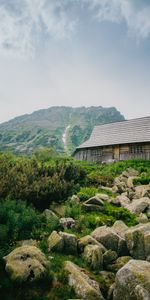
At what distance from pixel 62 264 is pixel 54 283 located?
73cm

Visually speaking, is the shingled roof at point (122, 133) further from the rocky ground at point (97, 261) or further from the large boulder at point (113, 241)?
the rocky ground at point (97, 261)

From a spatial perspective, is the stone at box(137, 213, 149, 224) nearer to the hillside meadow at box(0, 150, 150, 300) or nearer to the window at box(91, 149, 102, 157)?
the hillside meadow at box(0, 150, 150, 300)

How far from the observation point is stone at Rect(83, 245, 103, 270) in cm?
797

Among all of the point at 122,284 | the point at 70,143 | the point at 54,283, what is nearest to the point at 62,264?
the point at 54,283

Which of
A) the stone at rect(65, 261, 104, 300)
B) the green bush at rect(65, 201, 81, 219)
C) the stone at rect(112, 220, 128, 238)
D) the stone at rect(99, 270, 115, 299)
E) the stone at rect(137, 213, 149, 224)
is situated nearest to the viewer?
the stone at rect(65, 261, 104, 300)

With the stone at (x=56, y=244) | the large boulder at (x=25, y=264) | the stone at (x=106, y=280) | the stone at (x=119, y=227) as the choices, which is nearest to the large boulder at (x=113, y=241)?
the stone at (x=106, y=280)

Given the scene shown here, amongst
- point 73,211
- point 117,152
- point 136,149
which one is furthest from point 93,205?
point 117,152

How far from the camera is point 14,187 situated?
38.5ft

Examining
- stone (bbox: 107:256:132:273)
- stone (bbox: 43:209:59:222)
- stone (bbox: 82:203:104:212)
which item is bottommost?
stone (bbox: 107:256:132:273)

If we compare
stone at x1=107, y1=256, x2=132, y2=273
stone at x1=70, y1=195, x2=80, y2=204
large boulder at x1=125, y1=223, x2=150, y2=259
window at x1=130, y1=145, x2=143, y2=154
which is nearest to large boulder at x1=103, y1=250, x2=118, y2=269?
stone at x1=107, y1=256, x2=132, y2=273

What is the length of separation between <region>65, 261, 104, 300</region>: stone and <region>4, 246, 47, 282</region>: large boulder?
631 millimetres

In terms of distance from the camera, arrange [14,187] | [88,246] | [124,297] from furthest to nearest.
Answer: [14,187] → [88,246] → [124,297]

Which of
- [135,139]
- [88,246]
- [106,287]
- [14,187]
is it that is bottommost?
[106,287]

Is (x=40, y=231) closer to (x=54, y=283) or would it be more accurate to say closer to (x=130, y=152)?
(x=54, y=283)
